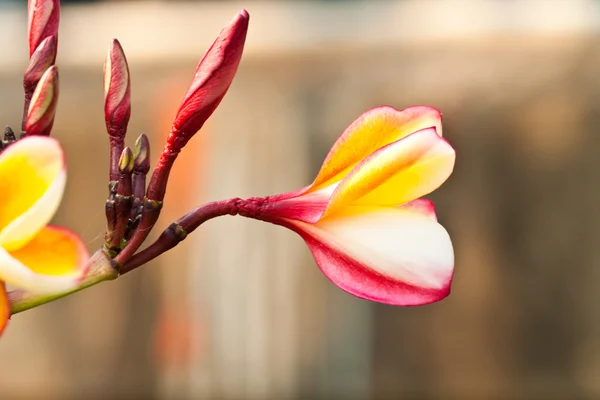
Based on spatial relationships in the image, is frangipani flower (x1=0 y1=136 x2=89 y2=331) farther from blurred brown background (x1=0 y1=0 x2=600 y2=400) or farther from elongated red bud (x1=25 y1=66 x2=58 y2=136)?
blurred brown background (x1=0 y1=0 x2=600 y2=400)

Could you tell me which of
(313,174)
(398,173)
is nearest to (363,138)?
(398,173)

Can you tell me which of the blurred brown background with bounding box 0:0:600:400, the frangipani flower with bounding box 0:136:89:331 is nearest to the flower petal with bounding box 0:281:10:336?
the frangipani flower with bounding box 0:136:89:331

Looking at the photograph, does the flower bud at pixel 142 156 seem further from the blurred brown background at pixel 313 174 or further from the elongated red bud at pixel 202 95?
the blurred brown background at pixel 313 174

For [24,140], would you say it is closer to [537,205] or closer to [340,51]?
[340,51]

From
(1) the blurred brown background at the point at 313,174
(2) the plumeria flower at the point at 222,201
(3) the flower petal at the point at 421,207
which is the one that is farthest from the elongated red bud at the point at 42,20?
Result: (1) the blurred brown background at the point at 313,174

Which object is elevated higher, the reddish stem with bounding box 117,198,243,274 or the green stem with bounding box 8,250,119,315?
the reddish stem with bounding box 117,198,243,274

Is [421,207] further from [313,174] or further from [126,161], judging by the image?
[313,174]

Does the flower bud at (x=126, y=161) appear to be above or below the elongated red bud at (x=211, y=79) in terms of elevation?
below
